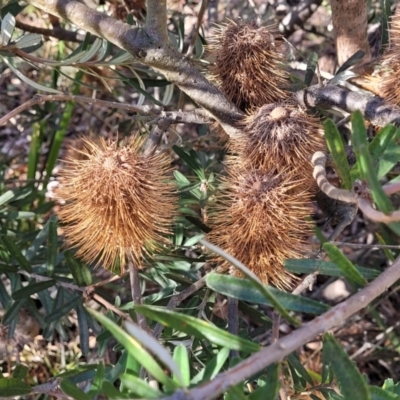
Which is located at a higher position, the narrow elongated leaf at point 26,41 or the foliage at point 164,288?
the narrow elongated leaf at point 26,41

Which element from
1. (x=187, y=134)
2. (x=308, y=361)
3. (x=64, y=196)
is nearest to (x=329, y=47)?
(x=187, y=134)

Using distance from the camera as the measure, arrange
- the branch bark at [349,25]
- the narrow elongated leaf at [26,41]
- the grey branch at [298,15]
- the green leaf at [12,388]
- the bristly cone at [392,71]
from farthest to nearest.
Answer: the grey branch at [298,15], the branch bark at [349,25], the narrow elongated leaf at [26,41], the bristly cone at [392,71], the green leaf at [12,388]

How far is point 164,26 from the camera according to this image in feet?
3.14

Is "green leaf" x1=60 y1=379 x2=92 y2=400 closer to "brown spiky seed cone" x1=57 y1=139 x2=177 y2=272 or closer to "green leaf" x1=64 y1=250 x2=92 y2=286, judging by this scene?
"brown spiky seed cone" x1=57 y1=139 x2=177 y2=272

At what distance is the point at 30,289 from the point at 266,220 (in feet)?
1.77

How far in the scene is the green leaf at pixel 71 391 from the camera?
2.42 feet

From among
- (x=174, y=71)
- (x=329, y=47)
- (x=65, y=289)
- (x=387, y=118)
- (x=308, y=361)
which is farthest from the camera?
(x=329, y=47)

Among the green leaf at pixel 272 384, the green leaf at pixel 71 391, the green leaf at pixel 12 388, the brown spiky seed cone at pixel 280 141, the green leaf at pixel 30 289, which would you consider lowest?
the green leaf at pixel 12 388

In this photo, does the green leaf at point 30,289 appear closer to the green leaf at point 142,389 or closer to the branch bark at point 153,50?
the branch bark at point 153,50

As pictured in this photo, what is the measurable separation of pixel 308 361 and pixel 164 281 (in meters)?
0.66

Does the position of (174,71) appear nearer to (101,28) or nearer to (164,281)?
(101,28)

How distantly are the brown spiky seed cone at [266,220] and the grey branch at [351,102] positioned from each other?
6.0 inches

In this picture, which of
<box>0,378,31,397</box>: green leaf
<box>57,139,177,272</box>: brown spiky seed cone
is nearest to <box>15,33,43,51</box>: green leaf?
<box>57,139,177,272</box>: brown spiky seed cone

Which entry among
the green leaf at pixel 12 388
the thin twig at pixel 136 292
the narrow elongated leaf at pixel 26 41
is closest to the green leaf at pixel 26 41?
the narrow elongated leaf at pixel 26 41
